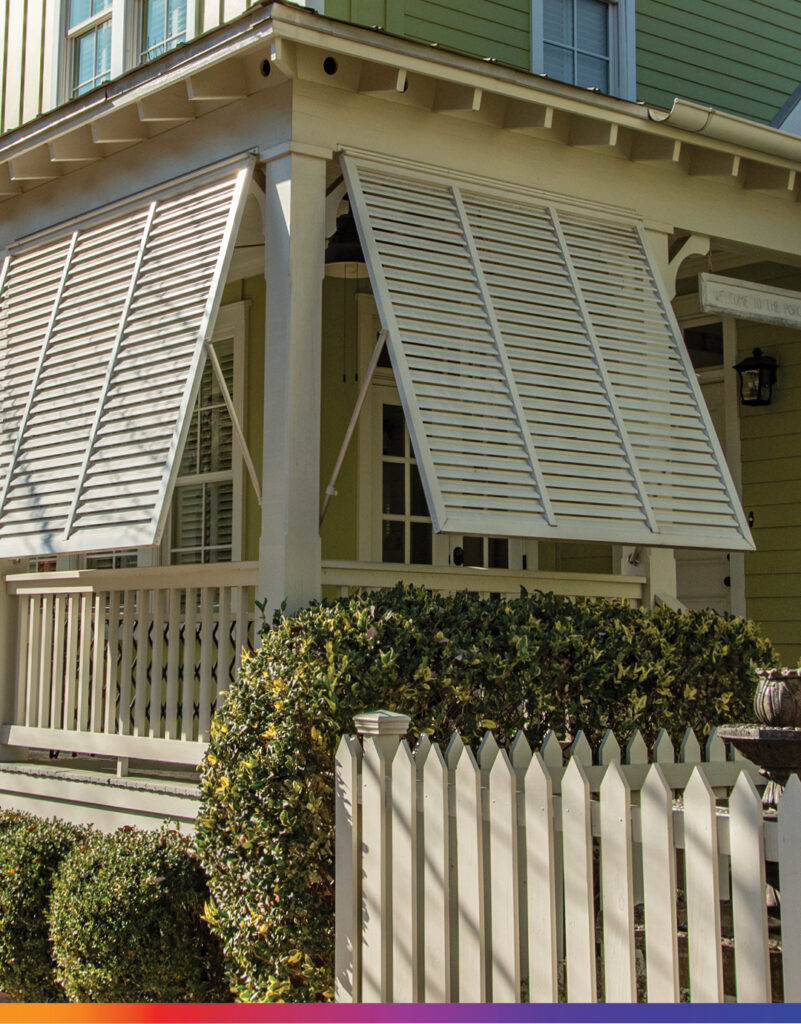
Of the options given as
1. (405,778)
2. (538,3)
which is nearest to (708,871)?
(405,778)

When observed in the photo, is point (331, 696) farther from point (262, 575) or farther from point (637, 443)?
point (637, 443)

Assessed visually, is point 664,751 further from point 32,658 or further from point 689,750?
point 32,658

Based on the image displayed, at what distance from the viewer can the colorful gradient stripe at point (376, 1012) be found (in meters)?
3.12

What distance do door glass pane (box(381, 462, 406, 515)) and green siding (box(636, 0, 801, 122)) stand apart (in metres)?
3.73

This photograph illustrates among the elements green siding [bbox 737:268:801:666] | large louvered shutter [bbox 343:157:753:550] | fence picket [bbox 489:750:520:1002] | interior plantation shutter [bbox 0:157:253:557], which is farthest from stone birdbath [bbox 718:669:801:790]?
green siding [bbox 737:268:801:666]

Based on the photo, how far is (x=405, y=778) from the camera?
167 inches

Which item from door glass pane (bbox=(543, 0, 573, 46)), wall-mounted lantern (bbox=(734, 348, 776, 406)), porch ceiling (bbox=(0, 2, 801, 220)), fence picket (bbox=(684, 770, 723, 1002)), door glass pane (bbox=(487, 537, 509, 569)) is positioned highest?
door glass pane (bbox=(543, 0, 573, 46))

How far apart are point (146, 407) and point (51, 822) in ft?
8.21

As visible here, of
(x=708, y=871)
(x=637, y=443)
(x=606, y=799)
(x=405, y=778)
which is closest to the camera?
(x=708, y=871)

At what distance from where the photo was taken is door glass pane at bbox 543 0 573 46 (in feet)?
32.7

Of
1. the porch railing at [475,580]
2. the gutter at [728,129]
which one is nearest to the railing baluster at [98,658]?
the porch railing at [475,580]

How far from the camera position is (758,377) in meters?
10.2

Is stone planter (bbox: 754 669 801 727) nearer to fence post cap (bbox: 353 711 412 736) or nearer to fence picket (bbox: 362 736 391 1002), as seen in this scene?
fence post cap (bbox: 353 711 412 736)

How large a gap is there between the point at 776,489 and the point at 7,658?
622 centimetres
